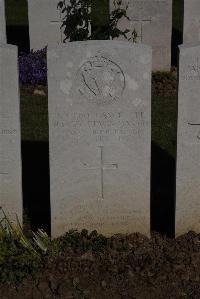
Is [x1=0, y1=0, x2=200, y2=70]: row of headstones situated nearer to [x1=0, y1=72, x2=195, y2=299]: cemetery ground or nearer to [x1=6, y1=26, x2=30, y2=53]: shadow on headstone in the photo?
[x1=6, y1=26, x2=30, y2=53]: shadow on headstone

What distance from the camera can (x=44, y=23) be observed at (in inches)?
416

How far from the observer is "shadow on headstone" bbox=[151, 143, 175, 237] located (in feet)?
20.1

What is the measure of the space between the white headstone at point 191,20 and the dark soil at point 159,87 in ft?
2.00

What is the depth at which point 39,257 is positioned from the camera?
5.41 meters

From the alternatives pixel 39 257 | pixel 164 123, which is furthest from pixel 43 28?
pixel 39 257

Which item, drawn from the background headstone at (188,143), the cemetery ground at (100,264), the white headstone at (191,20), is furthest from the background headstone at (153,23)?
the background headstone at (188,143)

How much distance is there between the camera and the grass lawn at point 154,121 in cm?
808

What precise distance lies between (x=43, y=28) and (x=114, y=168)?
541cm

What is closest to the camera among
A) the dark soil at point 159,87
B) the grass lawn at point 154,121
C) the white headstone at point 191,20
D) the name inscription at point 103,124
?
the name inscription at point 103,124

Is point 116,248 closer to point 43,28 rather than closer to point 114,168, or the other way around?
point 114,168

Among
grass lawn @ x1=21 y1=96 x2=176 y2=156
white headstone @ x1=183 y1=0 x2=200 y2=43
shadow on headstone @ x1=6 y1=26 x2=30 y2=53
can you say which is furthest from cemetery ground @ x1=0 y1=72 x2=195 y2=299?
shadow on headstone @ x1=6 y1=26 x2=30 y2=53

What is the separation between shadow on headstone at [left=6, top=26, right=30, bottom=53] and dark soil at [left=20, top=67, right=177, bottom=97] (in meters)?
2.55

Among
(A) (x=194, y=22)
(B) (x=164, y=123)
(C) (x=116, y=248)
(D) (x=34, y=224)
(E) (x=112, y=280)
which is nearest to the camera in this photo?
(E) (x=112, y=280)

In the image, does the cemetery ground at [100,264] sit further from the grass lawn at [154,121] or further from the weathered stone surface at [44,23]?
the weathered stone surface at [44,23]
